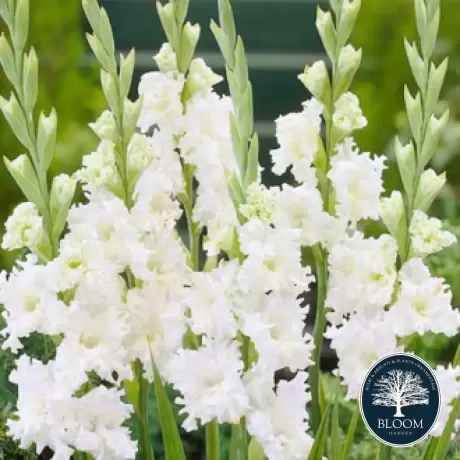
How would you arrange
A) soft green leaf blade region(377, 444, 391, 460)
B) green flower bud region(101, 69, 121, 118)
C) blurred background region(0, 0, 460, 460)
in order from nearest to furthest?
1. green flower bud region(101, 69, 121, 118)
2. soft green leaf blade region(377, 444, 391, 460)
3. blurred background region(0, 0, 460, 460)

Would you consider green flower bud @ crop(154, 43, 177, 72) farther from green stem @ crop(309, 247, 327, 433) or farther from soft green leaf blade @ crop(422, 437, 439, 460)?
soft green leaf blade @ crop(422, 437, 439, 460)

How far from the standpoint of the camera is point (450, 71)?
5.52 feet

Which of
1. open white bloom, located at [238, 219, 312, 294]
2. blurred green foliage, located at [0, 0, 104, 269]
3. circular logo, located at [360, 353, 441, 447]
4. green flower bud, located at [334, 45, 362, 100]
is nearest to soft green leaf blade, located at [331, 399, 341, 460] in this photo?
circular logo, located at [360, 353, 441, 447]

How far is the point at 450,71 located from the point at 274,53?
0.30 meters

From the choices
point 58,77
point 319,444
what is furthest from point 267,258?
point 58,77

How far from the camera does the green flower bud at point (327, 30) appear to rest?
63 centimetres

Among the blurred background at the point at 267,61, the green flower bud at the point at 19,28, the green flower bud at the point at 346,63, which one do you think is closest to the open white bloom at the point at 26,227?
the green flower bud at the point at 19,28

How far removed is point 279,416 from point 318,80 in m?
0.22

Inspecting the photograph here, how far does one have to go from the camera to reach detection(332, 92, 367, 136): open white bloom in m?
0.65

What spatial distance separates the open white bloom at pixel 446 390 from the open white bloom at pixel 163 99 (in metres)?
0.24

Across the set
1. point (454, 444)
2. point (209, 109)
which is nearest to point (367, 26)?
point (454, 444)

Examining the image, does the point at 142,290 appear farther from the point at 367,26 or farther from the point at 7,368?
the point at 367,26

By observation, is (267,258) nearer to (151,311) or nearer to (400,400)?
(151,311)

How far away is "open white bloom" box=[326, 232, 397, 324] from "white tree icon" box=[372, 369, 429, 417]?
57 millimetres
